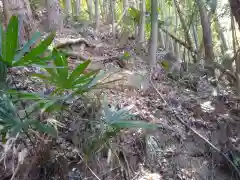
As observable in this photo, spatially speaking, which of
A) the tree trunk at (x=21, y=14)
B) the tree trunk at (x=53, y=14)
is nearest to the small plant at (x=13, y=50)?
the tree trunk at (x=21, y=14)

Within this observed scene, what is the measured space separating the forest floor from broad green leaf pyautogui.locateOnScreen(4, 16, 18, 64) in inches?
33.8

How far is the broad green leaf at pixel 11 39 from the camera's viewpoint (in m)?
1.79

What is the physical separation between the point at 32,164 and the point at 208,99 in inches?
151

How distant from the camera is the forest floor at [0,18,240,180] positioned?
2.92 meters

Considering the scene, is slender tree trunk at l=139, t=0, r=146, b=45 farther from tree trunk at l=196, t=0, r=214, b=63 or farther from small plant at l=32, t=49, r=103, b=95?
small plant at l=32, t=49, r=103, b=95

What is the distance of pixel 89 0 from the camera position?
11.5 meters

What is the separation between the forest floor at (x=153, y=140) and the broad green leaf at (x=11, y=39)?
2.81 ft

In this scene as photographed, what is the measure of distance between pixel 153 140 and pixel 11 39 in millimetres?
2429

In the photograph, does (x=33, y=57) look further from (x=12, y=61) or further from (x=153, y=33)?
(x=153, y=33)

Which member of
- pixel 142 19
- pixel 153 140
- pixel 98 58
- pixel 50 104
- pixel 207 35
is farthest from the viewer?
pixel 142 19

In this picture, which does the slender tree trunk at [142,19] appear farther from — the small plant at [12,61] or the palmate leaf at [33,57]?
the palmate leaf at [33,57]

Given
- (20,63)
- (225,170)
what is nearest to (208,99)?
(225,170)

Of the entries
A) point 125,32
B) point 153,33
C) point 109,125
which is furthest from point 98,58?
point 109,125

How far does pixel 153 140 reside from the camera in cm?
370
